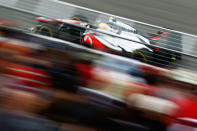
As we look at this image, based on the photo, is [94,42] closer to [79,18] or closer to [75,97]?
[79,18]

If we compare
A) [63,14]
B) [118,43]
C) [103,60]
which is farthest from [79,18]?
[103,60]

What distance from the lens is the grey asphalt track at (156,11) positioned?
488cm

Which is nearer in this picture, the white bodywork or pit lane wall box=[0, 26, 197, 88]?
pit lane wall box=[0, 26, 197, 88]

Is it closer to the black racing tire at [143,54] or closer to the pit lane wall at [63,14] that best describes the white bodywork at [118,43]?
the black racing tire at [143,54]

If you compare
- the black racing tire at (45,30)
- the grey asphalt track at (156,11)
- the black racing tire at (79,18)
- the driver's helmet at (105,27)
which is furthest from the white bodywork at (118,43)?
the grey asphalt track at (156,11)

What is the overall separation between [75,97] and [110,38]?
2.24m

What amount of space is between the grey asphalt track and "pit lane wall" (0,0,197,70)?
162cm

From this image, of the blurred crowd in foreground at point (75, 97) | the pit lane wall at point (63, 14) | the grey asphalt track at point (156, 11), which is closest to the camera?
the blurred crowd in foreground at point (75, 97)

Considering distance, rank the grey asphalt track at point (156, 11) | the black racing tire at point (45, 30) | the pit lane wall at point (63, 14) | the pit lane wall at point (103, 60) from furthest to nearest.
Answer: the grey asphalt track at point (156, 11), the black racing tire at point (45, 30), the pit lane wall at point (63, 14), the pit lane wall at point (103, 60)

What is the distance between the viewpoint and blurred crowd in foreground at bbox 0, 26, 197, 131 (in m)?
1.13

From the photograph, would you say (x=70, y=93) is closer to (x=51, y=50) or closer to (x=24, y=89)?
(x=24, y=89)

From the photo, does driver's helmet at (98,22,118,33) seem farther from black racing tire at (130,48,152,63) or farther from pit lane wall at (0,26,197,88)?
pit lane wall at (0,26,197,88)

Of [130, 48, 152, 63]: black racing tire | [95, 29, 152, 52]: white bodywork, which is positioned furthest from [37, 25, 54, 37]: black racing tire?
[130, 48, 152, 63]: black racing tire

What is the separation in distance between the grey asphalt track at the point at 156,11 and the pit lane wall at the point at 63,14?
1.62 meters
